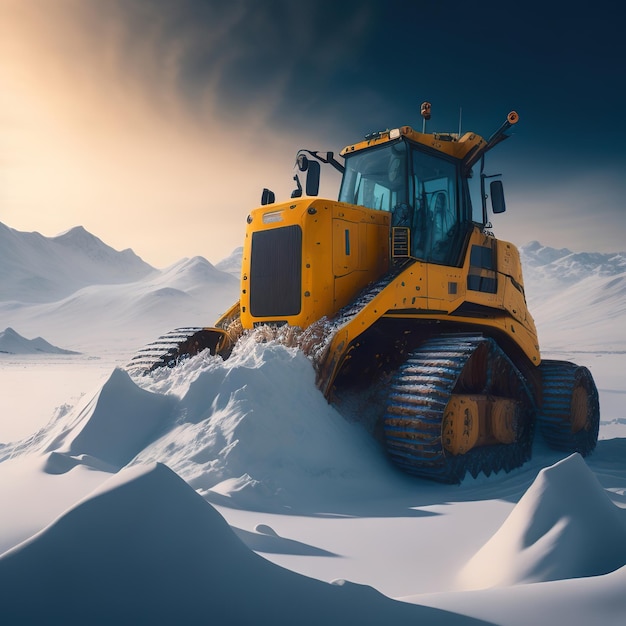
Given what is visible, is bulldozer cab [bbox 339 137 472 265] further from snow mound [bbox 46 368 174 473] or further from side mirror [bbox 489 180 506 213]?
snow mound [bbox 46 368 174 473]

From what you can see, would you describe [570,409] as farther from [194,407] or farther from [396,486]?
[194,407]

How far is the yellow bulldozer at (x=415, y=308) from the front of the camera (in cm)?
531

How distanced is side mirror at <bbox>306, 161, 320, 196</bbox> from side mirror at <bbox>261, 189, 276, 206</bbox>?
461 millimetres

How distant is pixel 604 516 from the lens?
259 centimetres

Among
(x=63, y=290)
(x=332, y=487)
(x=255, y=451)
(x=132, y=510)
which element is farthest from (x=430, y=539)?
(x=63, y=290)

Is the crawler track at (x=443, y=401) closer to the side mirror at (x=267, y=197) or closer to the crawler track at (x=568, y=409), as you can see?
the crawler track at (x=568, y=409)

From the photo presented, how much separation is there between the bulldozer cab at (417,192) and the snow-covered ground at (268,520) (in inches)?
91.1

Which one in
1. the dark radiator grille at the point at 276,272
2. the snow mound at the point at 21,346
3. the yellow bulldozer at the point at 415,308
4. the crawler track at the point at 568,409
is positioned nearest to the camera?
the yellow bulldozer at the point at 415,308

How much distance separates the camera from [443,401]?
4.91m

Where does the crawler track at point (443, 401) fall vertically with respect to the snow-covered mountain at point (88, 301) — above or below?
below

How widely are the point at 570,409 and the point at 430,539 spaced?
4305 millimetres

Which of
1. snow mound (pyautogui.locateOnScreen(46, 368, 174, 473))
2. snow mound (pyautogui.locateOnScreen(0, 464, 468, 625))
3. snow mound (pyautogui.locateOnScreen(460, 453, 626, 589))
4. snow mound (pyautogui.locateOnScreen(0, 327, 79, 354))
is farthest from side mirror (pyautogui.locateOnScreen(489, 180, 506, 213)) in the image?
snow mound (pyautogui.locateOnScreen(0, 327, 79, 354))

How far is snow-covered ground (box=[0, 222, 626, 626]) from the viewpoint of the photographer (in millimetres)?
1708

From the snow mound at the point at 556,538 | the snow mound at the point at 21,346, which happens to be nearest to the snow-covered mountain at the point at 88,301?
the snow mound at the point at 21,346
